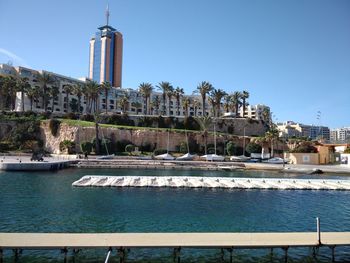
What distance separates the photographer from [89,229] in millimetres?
21438

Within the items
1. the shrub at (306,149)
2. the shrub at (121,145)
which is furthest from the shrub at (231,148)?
the shrub at (121,145)

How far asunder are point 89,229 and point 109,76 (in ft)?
609

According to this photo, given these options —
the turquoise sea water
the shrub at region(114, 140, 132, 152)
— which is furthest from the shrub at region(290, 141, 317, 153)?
the shrub at region(114, 140, 132, 152)

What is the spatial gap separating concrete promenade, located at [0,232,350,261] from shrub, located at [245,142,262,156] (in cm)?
8072

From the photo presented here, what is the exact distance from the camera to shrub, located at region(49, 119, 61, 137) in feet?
316

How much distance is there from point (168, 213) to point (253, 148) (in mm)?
75337

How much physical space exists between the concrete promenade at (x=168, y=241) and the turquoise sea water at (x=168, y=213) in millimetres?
1079

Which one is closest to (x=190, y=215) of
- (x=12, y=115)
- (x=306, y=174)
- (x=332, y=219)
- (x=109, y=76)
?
(x=332, y=219)

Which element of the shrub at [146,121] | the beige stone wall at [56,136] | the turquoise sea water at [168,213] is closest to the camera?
the turquoise sea water at [168,213]

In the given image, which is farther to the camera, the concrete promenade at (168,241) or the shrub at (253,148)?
the shrub at (253,148)

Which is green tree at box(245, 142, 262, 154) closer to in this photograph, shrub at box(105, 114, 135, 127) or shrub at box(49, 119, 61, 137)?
shrub at box(105, 114, 135, 127)

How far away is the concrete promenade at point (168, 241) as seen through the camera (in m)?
15.7

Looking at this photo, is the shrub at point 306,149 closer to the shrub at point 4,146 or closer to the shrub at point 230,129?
the shrub at point 230,129

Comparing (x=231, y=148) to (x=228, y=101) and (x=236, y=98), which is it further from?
(x=228, y=101)
